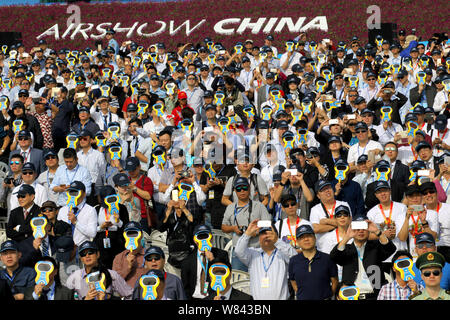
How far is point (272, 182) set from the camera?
10883mm

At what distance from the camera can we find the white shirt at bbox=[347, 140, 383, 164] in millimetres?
11484

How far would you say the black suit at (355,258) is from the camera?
8023 millimetres

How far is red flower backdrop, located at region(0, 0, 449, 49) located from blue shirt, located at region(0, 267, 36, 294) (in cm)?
1976

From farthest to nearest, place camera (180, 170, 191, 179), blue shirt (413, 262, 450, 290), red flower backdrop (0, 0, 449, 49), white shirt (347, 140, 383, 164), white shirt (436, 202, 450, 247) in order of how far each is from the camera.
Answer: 1. red flower backdrop (0, 0, 449, 49)
2. white shirt (347, 140, 383, 164)
3. camera (180, 170, 191, 179)
4. white shirt (436, 202, 450, 247)
5. blue shirt (413, 262, 450, 290)

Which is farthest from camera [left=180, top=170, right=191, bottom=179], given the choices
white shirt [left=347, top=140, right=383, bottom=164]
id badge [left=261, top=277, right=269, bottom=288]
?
id badge [left=261, top=277, right=269, bottom=288]

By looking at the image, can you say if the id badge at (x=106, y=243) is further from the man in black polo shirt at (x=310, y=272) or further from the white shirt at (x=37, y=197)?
the man in black polo shirt at (x=310, y=272)

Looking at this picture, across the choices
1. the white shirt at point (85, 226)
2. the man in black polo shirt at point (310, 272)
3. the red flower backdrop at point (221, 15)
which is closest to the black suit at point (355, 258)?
the man in black polo shirt at point (310, 272)

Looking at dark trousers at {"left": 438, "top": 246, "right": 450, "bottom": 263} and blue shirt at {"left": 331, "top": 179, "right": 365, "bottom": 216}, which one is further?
blue shirt at {"left": 331, "top": 179, "right": 365, "bottom": 216}

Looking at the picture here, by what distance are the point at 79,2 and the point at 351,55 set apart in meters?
18.4

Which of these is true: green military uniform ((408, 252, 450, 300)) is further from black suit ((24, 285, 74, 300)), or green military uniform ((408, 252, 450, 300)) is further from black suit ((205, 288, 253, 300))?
black suit ((24, 285, 74, 300))

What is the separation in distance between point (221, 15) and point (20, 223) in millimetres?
21635

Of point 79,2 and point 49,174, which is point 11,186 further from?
point 79,2
